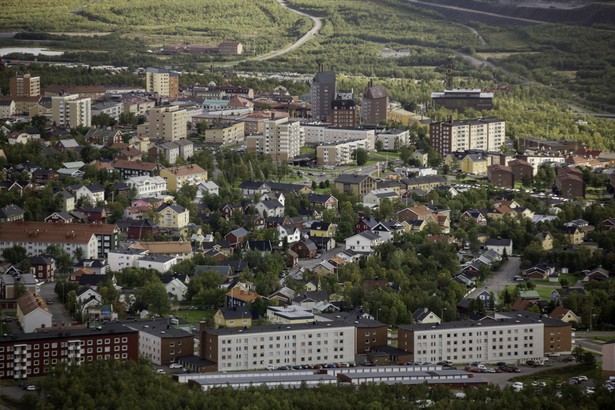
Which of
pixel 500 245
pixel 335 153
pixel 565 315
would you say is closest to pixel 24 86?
pixel 335 153

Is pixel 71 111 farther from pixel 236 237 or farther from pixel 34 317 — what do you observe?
pixel 34 317

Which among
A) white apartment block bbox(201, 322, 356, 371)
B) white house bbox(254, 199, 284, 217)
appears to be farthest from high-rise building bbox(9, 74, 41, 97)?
white apartment block bbox(201, 322, 356, 371)

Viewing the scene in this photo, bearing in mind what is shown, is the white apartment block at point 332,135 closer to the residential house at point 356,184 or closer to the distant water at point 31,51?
the residential house at point 356,184

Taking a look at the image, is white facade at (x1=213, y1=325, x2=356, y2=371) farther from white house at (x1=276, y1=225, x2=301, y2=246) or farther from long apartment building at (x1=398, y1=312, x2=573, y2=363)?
white house at (x1=276, y1=225, x2=301, y2=246)

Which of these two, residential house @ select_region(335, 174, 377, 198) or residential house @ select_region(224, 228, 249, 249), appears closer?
residential house @ select_region(224, 228, 249, 249)

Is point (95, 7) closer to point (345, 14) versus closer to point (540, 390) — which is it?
point (345, 14)

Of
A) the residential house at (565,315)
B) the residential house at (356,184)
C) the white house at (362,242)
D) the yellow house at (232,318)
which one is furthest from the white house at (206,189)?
the residential house at (565,315)
